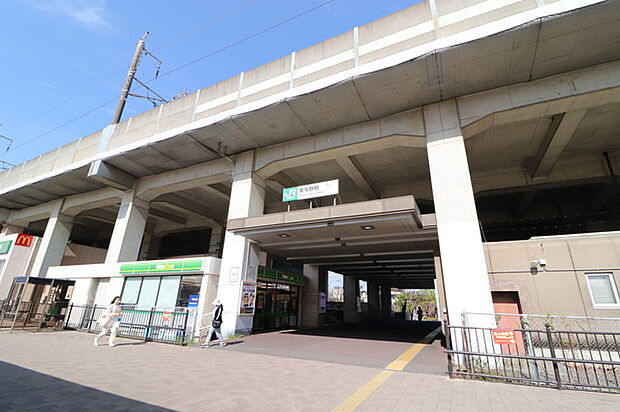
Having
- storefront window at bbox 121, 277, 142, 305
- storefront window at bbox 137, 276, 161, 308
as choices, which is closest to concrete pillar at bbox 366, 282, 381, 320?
storefront window at bbox 137, 276, 161, 308

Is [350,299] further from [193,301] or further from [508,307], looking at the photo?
[508,307]

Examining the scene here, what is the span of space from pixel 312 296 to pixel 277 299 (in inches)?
124

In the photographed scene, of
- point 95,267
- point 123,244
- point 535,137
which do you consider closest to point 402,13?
point 535,137

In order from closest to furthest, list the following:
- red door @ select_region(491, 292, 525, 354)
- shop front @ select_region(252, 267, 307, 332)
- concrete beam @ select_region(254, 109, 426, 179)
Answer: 1. red door @ select_region(491, 292, 525, 354)
2. concrete beam @ select_region(254, 109, 426, 179)
3. shop front @ select_region(252, 267, 307, 332)

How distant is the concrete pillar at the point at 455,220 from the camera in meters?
9.27

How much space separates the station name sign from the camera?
12555 mm

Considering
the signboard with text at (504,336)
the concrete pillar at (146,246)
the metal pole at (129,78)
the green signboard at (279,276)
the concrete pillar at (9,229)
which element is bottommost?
the signboard with text at (504,336)

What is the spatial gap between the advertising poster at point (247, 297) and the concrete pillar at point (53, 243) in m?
19.5

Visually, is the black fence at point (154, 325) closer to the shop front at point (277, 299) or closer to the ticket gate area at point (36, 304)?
the ticket gate area at point (36, 304)

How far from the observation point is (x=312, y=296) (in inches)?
787

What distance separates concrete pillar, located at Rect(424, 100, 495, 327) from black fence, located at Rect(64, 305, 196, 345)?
33.8 ft

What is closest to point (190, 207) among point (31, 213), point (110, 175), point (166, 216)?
point (166, 216)

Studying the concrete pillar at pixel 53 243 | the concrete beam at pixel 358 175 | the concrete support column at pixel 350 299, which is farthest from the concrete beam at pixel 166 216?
the concrete beam at pixel 358 175

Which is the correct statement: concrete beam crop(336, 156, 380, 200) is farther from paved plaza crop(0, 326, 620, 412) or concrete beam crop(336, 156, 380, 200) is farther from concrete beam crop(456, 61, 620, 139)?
paved plaza crop(0, 326, 620, 412)
